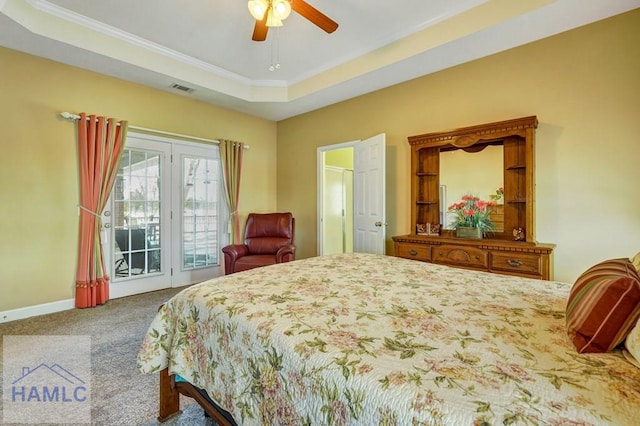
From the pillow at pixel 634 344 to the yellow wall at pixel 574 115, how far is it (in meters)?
2.35

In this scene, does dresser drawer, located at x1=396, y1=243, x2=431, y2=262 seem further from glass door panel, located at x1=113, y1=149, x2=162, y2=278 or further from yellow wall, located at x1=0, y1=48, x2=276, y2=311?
yellow wall, located at x1=0, y1=48, x2=276, y2=311

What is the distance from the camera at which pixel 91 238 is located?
133 inches

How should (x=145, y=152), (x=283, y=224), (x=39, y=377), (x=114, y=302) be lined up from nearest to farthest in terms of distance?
(x=39, y=377) < (x=114, y=302) < (x=145, y=152) < (x=283, y=224)

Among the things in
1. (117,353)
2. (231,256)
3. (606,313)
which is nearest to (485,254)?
(606,313)

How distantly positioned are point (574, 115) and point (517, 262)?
55.6 inches

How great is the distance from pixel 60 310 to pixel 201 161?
2458 mm

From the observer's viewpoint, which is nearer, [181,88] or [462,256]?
[462,256]

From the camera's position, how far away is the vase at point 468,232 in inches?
120

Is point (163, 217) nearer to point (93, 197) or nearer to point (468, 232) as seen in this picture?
point (93, 197)

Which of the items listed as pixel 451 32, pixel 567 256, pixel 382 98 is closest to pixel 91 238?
pixel 382 98

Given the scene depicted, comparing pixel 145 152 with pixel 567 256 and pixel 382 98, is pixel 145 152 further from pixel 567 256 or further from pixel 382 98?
pixel 567 256

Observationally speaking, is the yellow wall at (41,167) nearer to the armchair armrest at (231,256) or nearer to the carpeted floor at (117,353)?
the carpeted floor at (117,353)

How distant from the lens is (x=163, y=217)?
411 cm

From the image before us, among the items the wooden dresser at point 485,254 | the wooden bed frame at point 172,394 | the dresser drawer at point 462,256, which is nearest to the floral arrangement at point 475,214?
the wooden dresser at point 485,254
